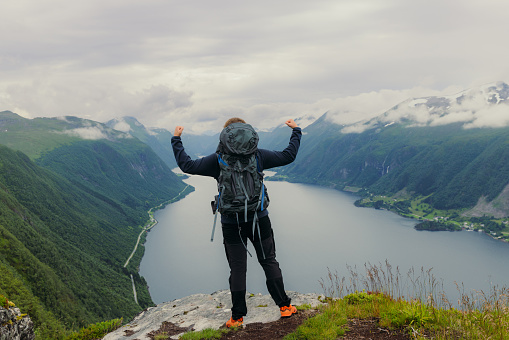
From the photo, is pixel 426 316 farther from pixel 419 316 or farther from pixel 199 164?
pixel 199 164

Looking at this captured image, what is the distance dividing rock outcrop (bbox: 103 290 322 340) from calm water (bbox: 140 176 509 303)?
271 feet

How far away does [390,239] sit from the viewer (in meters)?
142

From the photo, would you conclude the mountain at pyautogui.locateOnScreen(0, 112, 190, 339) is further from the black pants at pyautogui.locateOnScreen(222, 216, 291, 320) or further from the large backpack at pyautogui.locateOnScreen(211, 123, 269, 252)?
the large backpack at pyautogui.locateOnScreen(211, 123, 269, 252)

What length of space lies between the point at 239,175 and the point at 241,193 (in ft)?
1.05

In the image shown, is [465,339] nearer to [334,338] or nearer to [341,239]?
[334,338]

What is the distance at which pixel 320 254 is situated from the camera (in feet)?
404

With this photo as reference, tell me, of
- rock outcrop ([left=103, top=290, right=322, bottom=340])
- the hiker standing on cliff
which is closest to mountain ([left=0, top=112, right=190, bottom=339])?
rock outcrop ([left=103, top=290, right=322, bottom=340])

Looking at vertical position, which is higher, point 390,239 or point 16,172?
point 16,172

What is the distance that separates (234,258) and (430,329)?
338 centimetres

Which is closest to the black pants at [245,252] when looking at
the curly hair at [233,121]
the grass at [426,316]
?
the grass at [426,316]

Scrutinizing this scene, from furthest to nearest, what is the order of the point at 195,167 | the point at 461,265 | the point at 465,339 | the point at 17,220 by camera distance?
the point at 461,265 < the point at 17,220 < the point at 195,167 < the point at 465,339

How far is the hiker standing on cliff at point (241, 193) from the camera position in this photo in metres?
5.59

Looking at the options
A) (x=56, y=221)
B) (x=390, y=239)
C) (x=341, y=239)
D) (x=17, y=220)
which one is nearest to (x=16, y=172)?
(x=56, y=221)

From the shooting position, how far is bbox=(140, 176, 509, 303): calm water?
4099 inches
